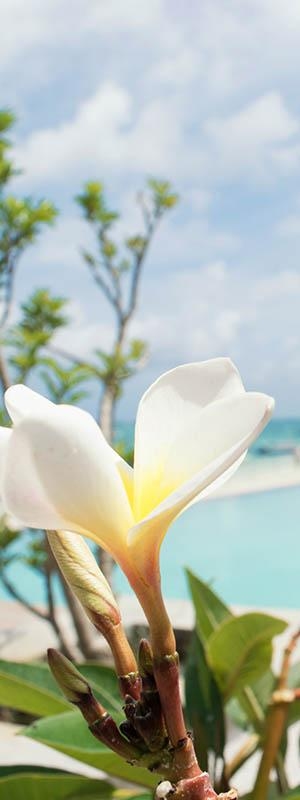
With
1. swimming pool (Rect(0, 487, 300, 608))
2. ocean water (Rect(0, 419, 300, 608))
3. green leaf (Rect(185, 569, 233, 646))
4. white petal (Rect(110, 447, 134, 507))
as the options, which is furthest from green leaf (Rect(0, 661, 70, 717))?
swimming pool (Rect(0, 487, 300, 608))

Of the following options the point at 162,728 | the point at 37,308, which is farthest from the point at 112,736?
the point at 37,308

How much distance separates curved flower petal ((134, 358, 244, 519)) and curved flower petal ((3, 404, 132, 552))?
1 cm

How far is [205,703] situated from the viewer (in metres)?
0.73

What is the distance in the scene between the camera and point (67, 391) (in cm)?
305

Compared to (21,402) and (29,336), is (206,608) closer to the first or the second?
(21,402)

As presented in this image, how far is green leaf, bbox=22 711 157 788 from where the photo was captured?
0.55m

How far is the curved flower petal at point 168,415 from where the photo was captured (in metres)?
0.25

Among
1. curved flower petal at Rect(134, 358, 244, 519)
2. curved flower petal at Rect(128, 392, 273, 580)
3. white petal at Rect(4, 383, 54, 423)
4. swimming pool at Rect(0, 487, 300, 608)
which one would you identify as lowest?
swimming pool at Rect(0, 487, 300, 608)

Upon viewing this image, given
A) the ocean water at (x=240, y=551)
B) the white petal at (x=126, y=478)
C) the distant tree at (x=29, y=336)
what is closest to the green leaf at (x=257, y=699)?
the white petal at (x=126, y=478)

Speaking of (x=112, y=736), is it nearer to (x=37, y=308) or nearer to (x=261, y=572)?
(x=37, y=308)

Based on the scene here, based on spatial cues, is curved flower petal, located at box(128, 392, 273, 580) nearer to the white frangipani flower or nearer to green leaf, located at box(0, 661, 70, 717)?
the white frangipani flower

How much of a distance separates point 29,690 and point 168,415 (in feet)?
1.35

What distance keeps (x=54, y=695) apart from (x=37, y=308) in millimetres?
2766

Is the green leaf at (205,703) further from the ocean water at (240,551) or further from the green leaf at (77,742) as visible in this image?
the ocean water at (240,551)
